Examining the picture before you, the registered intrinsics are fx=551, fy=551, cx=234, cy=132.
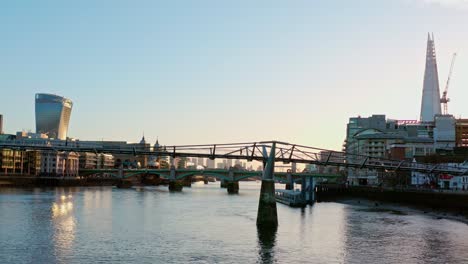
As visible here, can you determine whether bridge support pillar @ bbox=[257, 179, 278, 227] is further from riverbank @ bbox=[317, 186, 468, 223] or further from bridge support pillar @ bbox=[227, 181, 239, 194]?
bridge support pillar @ bbox=[227, 181, 239, 194]

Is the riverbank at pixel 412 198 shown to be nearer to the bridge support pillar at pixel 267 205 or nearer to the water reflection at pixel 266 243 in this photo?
the bridge support pillar at pixel 267 205

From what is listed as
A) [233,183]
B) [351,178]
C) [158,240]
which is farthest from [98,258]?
[351,178]

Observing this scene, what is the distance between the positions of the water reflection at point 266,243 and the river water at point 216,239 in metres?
0.08

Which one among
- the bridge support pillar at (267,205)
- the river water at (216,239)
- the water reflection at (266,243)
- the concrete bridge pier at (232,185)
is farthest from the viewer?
the concrete bridge pier at (232,185)

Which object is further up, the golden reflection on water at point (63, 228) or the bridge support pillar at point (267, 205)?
the bridge support pillar at point (267, 205)

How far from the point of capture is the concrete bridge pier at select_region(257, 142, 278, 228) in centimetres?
6003

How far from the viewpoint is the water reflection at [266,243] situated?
44.0 m

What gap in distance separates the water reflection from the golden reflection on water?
15719 millimetres

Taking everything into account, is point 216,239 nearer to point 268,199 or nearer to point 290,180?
point 268,199

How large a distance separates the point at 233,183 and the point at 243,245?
5483 inches

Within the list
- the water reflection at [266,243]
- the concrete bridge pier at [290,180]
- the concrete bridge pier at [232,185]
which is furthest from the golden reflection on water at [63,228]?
the concrete bridge pier at [232,185]

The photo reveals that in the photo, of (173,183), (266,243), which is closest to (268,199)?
(266,243)

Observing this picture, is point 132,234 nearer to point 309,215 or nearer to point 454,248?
point 454,248

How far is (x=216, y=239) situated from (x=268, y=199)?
9047 millimetres
